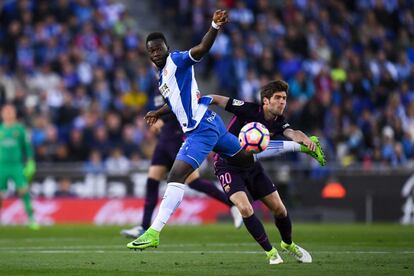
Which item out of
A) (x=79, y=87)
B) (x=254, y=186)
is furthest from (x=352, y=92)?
(x=254, y=186)

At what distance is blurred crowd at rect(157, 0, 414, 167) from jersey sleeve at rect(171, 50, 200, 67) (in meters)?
13.8

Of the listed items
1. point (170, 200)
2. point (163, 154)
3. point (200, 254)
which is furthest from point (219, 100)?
point (163, 154)

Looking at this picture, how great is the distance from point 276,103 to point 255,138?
1.83 ft

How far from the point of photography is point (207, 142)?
38.1 feet

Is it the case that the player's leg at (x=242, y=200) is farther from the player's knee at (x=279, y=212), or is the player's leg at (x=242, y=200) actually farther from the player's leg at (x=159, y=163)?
the player's leg at (x=159, y=163)

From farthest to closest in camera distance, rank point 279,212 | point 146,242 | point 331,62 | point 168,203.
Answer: point 331,62
point 279,212
point 168,203
point 146,242

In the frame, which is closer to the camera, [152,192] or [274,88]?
[274,88]

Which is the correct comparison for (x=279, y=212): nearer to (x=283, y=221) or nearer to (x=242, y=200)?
(x=283, y=221)

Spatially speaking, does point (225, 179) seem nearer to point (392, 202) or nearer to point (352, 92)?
point (392, 202)

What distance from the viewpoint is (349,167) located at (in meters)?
24.3

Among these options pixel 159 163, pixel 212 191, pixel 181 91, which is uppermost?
pixel 181 91

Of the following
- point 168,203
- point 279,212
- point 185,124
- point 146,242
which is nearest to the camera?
point 146,242

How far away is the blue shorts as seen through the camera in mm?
11570

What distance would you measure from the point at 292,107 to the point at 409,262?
1567 cm
